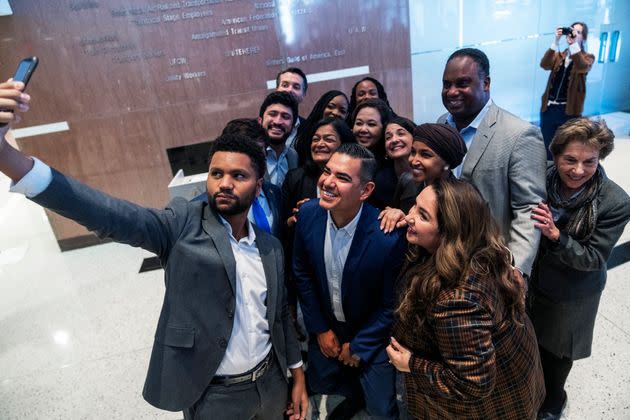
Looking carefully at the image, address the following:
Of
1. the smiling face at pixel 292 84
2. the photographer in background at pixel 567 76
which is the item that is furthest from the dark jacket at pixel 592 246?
the photographer in background at pixel 567 76

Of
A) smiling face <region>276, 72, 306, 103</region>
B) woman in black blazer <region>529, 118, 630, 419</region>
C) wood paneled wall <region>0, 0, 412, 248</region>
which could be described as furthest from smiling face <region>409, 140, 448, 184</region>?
wood paneled wall <region>0, 0, 412, 248</region>

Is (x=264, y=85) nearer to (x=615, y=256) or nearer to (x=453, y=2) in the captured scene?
(x=453, y=2)

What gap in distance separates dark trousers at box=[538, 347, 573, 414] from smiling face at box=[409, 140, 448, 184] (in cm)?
105

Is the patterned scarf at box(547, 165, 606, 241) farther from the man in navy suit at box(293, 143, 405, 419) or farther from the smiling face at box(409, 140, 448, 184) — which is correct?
the man in navy suit at box(293, 143, 405, 419)

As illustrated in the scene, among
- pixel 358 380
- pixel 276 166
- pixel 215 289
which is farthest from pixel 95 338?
pixel 215 289

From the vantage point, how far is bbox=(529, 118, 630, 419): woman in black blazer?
4.68 ft

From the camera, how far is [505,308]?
46.7 inches

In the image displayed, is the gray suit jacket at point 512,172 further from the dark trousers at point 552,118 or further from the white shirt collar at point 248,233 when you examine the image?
the dark trousers at point 552,118

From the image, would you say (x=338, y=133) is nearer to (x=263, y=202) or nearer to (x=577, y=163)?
(x=263, y=202)

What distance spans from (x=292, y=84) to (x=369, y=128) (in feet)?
3.43

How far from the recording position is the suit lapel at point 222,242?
1.16 meters

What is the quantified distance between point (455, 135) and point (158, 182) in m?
3.70

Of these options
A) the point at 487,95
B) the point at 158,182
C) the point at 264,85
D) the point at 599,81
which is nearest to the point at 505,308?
the point at 487,95

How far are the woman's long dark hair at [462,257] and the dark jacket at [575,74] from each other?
4133mm
